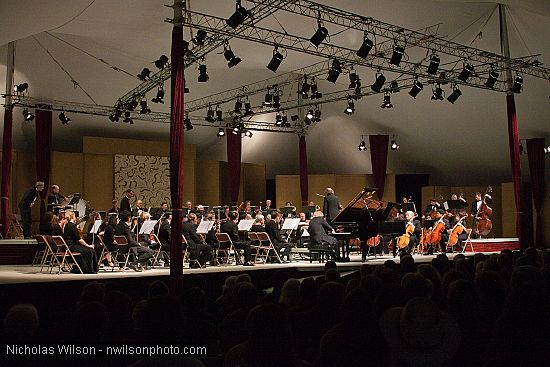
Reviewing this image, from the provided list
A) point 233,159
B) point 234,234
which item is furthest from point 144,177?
point 234,234

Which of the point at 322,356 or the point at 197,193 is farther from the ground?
the point at 197,193

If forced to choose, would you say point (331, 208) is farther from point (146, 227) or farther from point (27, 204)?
point (27, 204)

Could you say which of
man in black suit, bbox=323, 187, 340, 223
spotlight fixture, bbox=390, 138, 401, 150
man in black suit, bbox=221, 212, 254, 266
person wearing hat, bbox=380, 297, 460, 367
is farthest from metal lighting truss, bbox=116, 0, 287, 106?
person wearing hat, bbox=380, 297, 460, 367

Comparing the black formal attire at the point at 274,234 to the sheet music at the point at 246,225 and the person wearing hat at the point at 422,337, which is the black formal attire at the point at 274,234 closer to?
the sheet music at the point at 246,225

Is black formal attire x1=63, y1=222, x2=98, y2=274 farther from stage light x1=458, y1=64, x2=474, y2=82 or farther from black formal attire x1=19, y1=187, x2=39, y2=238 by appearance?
stage light x1=458, y1=64, x2=474, y2=82

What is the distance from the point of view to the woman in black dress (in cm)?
1038

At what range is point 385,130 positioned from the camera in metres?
21.0

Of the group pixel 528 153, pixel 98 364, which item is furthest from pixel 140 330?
pixel 528 153

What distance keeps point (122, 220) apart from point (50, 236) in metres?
1.30

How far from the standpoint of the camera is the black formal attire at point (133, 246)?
36.3 feet

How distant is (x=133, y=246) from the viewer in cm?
1106

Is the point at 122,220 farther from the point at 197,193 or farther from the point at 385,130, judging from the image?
the point at 385,130

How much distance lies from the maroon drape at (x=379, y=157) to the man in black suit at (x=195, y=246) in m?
10.5

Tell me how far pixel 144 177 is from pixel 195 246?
28.6 ft
